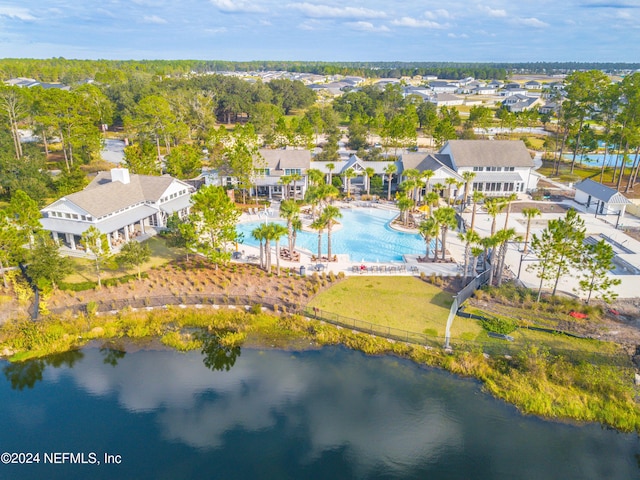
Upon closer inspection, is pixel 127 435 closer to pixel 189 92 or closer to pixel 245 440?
pixel 245 440

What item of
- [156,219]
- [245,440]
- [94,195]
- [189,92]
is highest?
[189,92]

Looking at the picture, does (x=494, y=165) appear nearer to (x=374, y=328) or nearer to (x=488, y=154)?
(x=488, y=154)

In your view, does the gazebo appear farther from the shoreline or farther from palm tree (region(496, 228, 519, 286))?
the shoreline

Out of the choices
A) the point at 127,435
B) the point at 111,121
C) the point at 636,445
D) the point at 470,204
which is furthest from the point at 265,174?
the point at 111,121

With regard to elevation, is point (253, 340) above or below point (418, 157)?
below

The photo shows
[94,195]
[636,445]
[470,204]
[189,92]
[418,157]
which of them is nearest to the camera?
[636,445]

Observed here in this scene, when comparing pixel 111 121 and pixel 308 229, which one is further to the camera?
pixel 111 121

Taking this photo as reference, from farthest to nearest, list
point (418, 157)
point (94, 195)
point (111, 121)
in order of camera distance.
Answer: point (111, 121) < point (418, 157) < point (94, 195)
